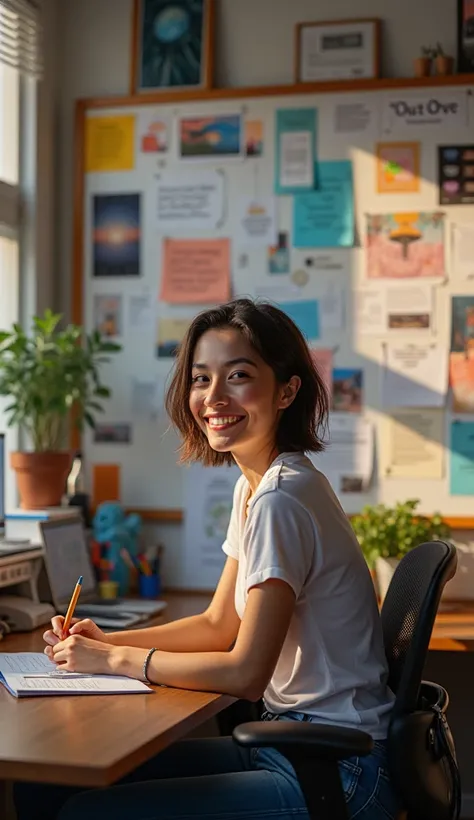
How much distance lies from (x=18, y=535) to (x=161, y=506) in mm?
592

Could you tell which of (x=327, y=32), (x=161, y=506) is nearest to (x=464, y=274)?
(x=327, y=32)

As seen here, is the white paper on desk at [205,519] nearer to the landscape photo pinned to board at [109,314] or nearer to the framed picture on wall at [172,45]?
the landscape photo pinned to board at [109,314]

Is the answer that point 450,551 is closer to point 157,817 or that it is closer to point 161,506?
point 157,817

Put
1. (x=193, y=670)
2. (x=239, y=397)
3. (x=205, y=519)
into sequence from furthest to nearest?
1. (x=205, y=519)
2. (x=239, y=397)
3. (x=193, y=670)

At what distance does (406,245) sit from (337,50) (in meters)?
0.58

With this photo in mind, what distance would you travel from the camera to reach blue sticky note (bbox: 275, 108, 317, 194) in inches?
124

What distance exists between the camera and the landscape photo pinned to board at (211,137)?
320 cm

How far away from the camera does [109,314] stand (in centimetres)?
329

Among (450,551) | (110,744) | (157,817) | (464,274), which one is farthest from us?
(464,274)

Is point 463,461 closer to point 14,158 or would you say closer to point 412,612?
point 412,612

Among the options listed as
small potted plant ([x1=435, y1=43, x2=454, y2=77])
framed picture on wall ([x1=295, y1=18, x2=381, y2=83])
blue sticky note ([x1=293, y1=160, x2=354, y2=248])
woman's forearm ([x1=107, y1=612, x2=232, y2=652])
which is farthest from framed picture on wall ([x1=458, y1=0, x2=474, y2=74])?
woman's forearm ([x1=107, y1=612, x2=232, y2=652])

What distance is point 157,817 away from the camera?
1.65 m

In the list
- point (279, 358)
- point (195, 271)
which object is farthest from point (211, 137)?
point (279, 358)

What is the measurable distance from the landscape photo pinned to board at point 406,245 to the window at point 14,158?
39.2 inches
